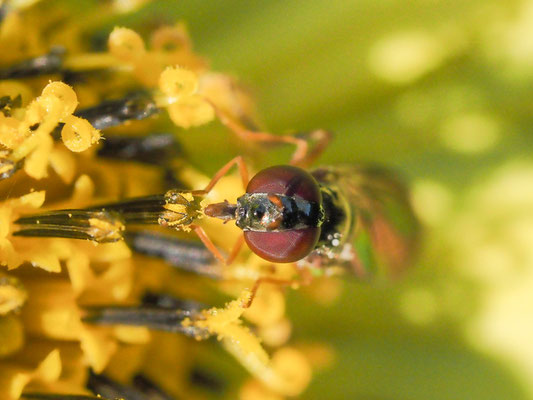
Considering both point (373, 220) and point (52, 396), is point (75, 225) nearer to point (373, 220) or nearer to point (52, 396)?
point (52, 396)

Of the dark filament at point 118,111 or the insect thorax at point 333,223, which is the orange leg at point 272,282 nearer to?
the insect thorax at point 333,223

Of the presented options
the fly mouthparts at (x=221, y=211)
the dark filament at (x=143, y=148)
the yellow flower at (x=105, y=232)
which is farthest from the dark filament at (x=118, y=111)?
the fly mouthparts at (x=221, y=211)

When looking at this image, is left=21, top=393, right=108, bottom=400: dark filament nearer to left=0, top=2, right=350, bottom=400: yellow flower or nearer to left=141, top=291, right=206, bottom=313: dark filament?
left=0, top=2, right=350, bottom=400: yellow flower

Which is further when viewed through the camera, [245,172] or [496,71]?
[496,71]

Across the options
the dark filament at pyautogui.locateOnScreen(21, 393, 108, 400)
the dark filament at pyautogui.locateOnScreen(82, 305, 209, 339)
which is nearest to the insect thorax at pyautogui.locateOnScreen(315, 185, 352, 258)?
the dark filament at pyautogui.locateOnScreen(82, 305, 209, 339)

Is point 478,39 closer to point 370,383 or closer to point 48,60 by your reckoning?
point 370,383

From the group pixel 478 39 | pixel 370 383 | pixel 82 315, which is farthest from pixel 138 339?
pixel 478 39
